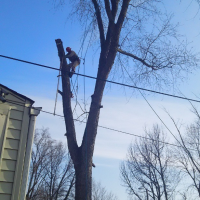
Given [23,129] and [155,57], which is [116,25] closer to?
[155,57]

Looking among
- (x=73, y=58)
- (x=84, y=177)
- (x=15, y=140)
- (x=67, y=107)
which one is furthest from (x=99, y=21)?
(x=84, y=177)

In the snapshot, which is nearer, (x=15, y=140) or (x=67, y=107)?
(x=15, y=140)

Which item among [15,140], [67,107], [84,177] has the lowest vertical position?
[84,177]

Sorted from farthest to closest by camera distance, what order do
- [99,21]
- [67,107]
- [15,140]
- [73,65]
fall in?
[99,21] → [73,65] → [67,107] → [15,140]

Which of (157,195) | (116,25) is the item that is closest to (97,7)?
(116,25)

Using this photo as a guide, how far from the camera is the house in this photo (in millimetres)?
4199

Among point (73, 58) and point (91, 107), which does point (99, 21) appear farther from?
point (91, 107)

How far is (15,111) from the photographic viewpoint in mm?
4695

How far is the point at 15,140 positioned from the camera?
451 centimetres

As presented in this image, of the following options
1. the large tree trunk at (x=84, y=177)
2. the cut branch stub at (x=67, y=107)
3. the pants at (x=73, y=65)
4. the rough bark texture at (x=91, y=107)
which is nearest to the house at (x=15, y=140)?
the cut branch stub at (x=67, y=107)

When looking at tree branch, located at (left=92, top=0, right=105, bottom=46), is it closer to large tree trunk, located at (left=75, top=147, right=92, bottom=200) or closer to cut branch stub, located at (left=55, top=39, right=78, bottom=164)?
cut branch stub, located at (left=55, top=39, right=78, bottom=164)

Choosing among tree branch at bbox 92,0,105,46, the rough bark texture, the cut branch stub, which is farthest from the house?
tree branch at bbox 92,0,105,46

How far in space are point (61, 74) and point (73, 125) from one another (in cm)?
115

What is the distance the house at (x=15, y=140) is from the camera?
4199 mm
